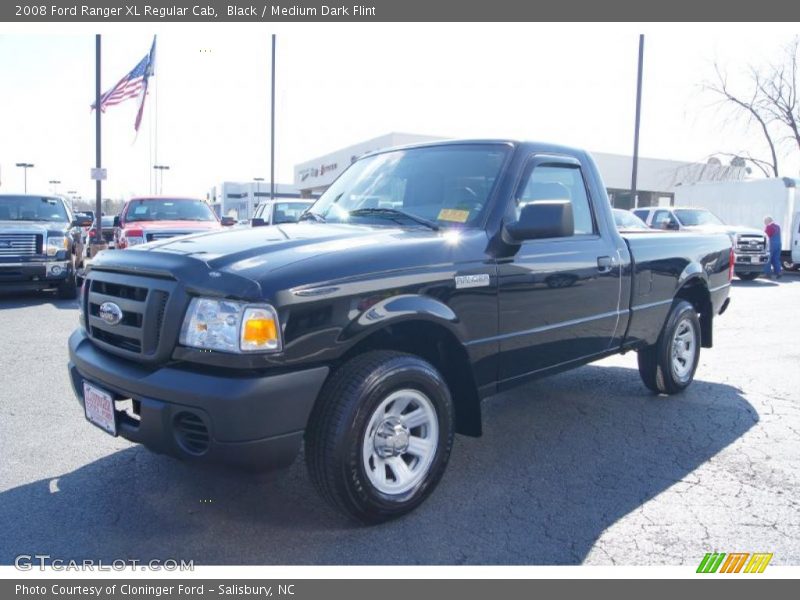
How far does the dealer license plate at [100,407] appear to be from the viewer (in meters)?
3.12

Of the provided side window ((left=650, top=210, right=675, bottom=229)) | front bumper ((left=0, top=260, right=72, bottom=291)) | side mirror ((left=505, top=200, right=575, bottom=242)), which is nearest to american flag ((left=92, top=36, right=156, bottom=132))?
front bumper ((left=0, top=260, right=72, bottom=291))

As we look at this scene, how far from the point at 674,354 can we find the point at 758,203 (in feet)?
58.0

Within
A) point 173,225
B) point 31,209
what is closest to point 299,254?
point 173,225

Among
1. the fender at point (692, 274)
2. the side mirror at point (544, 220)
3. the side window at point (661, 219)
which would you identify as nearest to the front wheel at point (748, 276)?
the side window at point (661, 219)

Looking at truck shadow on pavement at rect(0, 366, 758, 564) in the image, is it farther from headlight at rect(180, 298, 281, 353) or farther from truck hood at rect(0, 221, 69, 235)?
truck hood at rect(0, 221, 69, 235)

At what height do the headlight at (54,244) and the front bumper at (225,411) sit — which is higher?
the headlight at (54,244)

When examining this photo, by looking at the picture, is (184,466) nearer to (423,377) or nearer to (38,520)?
(38,520)

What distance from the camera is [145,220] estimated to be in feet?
40.7

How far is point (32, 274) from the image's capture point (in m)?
10.6

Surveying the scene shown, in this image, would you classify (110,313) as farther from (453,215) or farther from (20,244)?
(20,244)

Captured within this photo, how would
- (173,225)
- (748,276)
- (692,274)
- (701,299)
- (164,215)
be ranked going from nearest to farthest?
1. (692,274)
2. (701,299)
3. (173,225)
4. (164,215)
5. (748,276)

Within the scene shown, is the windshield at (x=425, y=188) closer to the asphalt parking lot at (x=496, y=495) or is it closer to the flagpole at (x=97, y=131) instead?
the asphalt parking lot at (x=496, y=495)

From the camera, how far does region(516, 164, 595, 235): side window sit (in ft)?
13.4

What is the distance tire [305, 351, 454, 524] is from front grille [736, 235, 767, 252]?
16.1m
